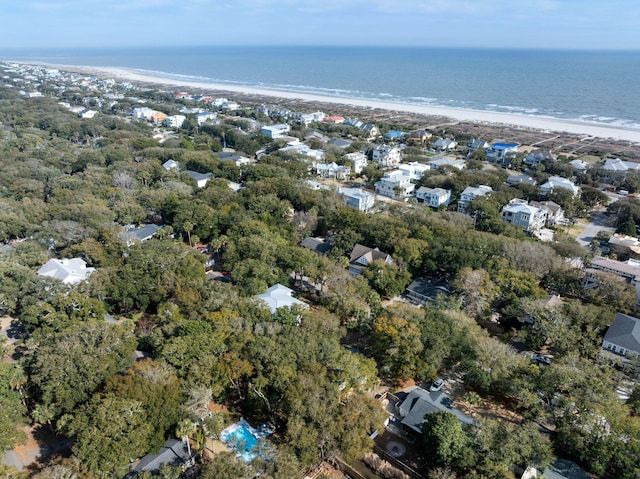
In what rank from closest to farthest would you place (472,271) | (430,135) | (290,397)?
(290,397), (472,271), (430,135)

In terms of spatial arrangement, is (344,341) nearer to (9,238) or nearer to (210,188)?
(210,188)

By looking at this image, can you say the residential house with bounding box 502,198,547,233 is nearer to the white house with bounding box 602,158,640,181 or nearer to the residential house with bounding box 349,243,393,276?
the residential house with bounding box 349,243,393,276

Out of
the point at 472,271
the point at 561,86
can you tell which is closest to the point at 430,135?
the point at 472,271

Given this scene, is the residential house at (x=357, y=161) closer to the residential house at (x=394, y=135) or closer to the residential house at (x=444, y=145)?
the residential house at (x=444, y=145)

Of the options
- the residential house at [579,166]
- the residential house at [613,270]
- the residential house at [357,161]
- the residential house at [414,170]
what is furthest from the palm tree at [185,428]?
the residential house at [579,166]

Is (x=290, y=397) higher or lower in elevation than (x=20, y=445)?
higher

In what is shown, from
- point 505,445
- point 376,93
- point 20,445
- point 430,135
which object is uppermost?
point 376,93
